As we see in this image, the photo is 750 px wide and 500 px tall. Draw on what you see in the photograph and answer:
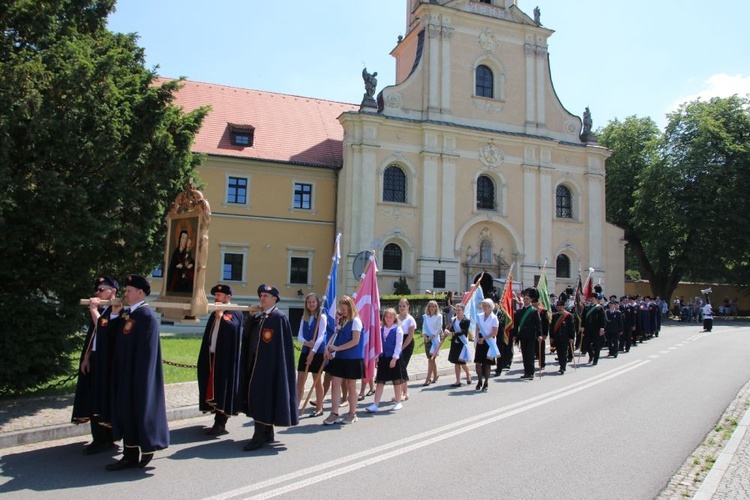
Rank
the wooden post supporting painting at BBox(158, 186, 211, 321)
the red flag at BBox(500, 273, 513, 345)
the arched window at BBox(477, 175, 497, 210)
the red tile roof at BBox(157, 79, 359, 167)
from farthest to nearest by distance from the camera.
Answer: the arched window at BBox(477, 175, 497, 210) → the red tile roof at BBox(157, 79, 359, 167) → the red flag at BBox(500, 273, 513, 345) → the wooden post supporting painting at BBox(158, 186, 211, 321)

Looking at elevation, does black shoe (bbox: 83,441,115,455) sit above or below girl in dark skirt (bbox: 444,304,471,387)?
below

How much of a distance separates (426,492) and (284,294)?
26061 mm

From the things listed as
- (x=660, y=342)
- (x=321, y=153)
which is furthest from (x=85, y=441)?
(x=321, y=153)

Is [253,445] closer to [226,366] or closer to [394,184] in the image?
[226,366]

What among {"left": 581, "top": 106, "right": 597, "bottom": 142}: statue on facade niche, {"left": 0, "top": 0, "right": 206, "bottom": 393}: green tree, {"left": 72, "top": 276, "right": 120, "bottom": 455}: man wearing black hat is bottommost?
{"left": 72, "top": 276, "right": 120, "bottom": 455}: man wearing black hat

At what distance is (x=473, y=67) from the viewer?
33781 millimetres

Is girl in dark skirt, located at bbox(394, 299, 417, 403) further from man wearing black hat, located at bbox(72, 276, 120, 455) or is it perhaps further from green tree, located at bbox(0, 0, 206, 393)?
A: man wearing black hat, located at bbox(72, 276, 120, 455)

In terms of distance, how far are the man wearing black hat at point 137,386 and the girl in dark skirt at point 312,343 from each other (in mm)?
3177

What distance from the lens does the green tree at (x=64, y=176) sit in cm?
895

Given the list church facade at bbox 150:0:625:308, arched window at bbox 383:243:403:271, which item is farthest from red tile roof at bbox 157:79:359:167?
arched window at bbox 383:243:403:271

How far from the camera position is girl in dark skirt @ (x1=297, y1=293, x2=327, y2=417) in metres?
9.56

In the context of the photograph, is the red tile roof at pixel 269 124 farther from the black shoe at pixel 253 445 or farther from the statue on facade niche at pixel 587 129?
the black shoe at pixel 253 445

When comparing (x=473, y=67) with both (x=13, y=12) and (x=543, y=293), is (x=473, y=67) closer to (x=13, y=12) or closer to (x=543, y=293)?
(x=543, y=293)

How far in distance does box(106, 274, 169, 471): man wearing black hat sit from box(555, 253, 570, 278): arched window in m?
31.0
